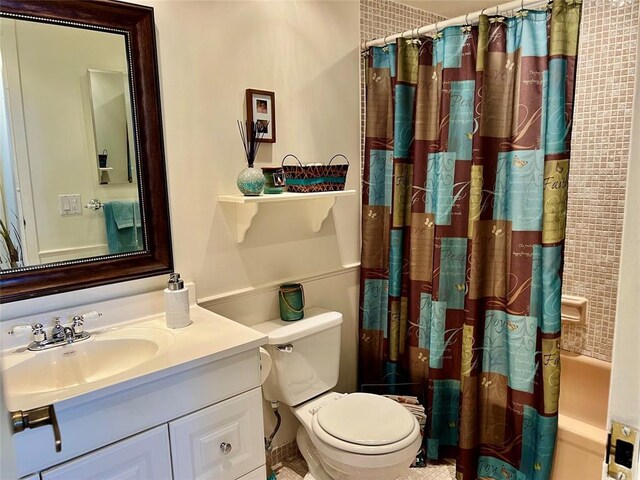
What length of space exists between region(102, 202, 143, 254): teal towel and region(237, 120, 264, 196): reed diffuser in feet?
1.33

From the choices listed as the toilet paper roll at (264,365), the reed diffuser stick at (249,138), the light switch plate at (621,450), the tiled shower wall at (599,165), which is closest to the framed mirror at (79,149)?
the reed diffuser stick at (249,138)

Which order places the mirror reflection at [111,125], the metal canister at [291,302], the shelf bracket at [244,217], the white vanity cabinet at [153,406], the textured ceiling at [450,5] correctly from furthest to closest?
the textured ceiling at [450,5]
the metal canister at [291,302]
the shelf bracket at [244,217]
the mirror reflection at [111,125]
the white vanity cabinet at [153,406]

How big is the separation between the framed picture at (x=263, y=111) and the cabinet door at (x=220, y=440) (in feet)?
3.51

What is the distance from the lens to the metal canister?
204 centimetres

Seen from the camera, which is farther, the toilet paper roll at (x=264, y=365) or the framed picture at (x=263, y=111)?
the framed picture at (x=263, y=111)

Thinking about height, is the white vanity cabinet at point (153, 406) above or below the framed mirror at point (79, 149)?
below

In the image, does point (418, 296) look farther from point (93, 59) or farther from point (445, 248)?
point (93, 59)

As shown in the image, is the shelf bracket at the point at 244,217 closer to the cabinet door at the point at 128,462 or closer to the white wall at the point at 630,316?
the cabinet door at the point at 128,462

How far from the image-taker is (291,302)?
2.04m

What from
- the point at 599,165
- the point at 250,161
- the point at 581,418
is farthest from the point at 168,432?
the point at 599,165

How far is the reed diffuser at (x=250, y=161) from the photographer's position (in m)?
1.79

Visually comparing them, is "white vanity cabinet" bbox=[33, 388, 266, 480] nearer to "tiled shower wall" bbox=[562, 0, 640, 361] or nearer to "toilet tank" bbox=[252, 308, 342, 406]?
"toilet tank" bbox=[252, 308, 342, 406]

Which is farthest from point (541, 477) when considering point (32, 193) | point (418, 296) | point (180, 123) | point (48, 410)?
point (32, 193)

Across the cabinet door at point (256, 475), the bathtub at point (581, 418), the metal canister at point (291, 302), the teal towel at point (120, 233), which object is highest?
the teal towel at point (120, 233)
